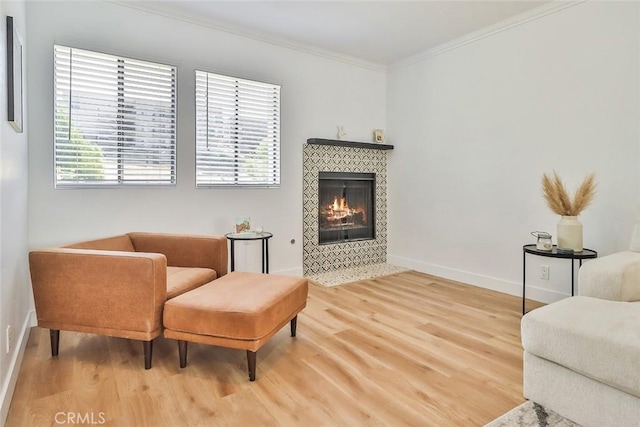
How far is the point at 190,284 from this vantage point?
2.46m

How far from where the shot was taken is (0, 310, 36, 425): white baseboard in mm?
1622

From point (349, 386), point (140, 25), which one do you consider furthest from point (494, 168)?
point (140, 25)

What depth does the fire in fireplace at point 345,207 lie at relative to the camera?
15.1 feet

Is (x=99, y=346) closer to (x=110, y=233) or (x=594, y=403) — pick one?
(x=110, y=233)

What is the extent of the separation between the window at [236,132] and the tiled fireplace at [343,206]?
1.57 feet

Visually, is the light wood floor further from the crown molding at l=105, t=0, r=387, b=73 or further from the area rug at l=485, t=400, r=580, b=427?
the crown molding at l=105, t=0, r=387, b=73

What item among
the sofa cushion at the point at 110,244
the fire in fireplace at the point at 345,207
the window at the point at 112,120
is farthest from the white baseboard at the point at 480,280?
the sofa cushion at the point at 110,244

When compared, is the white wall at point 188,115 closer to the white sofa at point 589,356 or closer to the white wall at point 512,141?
the white wall at point 512,141

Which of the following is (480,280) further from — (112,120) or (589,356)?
(112,120)

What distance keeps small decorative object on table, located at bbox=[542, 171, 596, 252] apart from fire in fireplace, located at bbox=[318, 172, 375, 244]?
2.34 m

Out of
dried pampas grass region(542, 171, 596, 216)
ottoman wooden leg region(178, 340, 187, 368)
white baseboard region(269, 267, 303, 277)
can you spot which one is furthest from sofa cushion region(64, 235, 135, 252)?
dried pampas grass region(542, 171, 596, 216)

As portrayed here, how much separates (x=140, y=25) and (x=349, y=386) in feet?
11.0

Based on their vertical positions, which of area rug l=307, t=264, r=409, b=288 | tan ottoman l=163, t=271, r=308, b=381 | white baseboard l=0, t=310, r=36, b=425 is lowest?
white baseboard l=0, t=310, r=36, b=425

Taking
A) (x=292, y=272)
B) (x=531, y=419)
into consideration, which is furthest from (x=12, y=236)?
(x=531, y=419)
